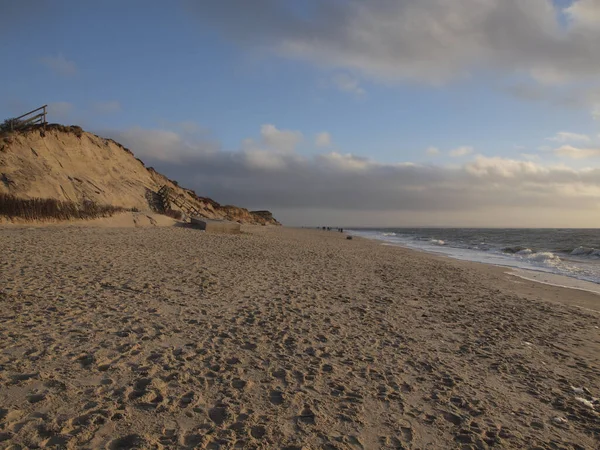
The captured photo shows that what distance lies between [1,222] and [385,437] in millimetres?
24624

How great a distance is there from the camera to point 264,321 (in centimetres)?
692

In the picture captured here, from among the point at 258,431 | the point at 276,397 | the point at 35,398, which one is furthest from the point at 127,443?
the point at 276,397

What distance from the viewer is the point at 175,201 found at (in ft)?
135

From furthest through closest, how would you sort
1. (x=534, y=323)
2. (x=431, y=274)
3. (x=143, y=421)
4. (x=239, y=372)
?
(x=431, y=274), (x=534, y=323), (x=239, y=372), (x=143, y=421)

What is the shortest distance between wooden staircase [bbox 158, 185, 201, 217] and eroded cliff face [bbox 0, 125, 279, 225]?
2.45 feet

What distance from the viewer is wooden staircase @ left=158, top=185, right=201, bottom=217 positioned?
125ft

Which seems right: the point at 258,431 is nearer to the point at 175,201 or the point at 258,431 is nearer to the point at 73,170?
the point at 73,170

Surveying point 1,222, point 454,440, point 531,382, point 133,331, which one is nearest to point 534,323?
point 531,382

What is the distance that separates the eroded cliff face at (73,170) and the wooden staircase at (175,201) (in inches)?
29.4

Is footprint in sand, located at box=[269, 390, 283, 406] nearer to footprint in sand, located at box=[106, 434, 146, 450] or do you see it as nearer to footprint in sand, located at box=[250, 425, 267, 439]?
footprint in sand, located at box=[250, 425, 267, 439]

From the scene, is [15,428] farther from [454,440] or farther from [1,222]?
[1,222]

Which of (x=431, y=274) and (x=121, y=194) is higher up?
(x=121, y=194)

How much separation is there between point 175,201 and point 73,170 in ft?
38.5

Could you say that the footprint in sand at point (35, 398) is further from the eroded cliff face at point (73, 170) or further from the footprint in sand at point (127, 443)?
the eroded cliff face at point (73, 170)
